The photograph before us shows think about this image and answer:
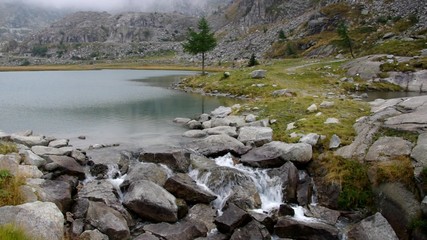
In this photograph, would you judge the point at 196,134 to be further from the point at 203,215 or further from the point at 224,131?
the point at 203,215

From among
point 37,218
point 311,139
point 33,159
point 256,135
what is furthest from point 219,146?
point 37,218

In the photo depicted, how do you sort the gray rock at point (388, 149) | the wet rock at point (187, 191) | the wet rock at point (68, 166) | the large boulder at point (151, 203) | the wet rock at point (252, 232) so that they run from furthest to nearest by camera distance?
the wet rock at point (68, 166)
the gray rock at point (388, 149)
the wet rock at point (187, 191)
the large boulder at point (151, 203)
the wet rock at point (252, 232)

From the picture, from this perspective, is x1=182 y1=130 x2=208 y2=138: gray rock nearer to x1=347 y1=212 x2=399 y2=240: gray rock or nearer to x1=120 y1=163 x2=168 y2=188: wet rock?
x1=120 y1=163 x2=168 y2=188: wet rock

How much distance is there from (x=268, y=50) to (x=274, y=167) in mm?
134396

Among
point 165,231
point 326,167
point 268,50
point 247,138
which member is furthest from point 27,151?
point 268,50

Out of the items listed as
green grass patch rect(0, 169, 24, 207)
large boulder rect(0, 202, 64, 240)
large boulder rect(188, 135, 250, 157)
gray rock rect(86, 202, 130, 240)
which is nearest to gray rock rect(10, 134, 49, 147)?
green grass patch rect(0, 169, 24, 207)

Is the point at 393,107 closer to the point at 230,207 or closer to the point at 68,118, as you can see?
the point at 230,207

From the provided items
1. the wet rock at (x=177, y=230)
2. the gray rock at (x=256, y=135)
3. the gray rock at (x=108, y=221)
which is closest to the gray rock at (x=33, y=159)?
the gray rock at (x=108, y=221)

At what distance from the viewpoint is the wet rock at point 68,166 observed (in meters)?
23.5

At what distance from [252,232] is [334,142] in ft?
37.2

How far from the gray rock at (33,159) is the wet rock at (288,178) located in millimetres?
14767

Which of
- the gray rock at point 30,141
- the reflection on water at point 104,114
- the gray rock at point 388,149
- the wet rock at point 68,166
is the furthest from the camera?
the reflection on water at point 104,114

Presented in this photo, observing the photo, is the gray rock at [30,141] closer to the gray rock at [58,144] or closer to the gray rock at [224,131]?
the gray rock at [58,144]

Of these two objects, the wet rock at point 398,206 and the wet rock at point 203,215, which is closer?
the wet rock at point 398,206
